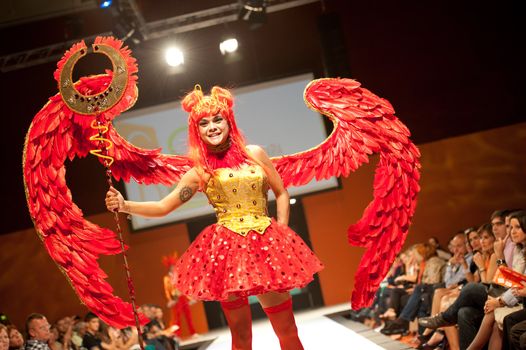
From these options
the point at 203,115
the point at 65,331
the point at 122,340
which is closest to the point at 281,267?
the point at 203,115

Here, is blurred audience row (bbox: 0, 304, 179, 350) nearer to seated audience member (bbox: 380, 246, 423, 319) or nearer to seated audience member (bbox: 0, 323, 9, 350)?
seated audience member (bbox: 0, 323, 9, 350)

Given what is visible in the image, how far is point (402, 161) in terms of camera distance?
3.57 meters

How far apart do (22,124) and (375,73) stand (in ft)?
16.4

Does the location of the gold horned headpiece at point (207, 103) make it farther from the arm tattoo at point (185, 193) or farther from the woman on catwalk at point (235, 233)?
the arm tattoo at point (185, 193)

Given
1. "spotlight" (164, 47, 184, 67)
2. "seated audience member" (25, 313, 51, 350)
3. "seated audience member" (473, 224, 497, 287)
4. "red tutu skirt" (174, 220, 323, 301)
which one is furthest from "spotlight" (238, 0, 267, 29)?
"red tutu skirt" (174, 220, 323, 301)

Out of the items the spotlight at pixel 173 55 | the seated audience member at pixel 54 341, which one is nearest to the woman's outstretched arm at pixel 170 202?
the seated audience member at pixel 54 341

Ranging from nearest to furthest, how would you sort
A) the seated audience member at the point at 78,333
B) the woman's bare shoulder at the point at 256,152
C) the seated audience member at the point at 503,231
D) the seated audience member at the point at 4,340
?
the woman's bare shoulder at the point at 256,152, the seated audience member at the point at 4,340, the seated audience member at the point at 503,231, the seated audience member at the point at 78,333

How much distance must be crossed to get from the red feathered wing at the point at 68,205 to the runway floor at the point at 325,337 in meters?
2.60

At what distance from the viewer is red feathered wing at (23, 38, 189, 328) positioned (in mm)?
3209

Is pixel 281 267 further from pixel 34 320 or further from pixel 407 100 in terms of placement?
pixel 407 100

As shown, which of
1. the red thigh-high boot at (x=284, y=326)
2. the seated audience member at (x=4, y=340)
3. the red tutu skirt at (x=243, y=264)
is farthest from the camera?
the seated audience member at (x=4, y=340)

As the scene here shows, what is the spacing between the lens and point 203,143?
10.7 ft

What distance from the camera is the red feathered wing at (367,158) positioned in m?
3.56

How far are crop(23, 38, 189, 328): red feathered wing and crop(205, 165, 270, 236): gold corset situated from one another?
528mm
